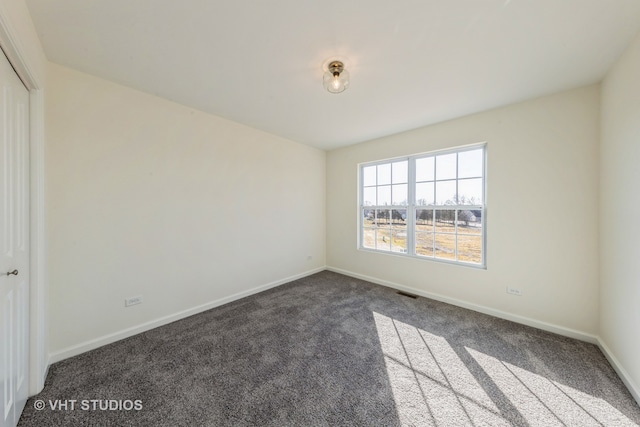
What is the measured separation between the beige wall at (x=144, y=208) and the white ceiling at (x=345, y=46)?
34 centimetres

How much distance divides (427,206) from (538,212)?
1.20m

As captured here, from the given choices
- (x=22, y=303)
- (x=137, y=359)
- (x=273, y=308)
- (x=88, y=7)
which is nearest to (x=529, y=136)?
(x=273, y=308)

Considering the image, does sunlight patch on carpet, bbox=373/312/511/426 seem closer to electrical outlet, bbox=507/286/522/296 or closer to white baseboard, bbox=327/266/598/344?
white baseboard, bbox=327/266/598/344

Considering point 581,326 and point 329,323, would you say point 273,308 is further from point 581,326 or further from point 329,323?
point 581,326

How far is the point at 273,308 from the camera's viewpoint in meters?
2.95

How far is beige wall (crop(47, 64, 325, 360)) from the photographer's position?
6.51ft

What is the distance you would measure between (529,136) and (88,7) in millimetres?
3920

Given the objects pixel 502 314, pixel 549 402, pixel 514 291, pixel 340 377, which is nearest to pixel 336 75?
pixel 340 377

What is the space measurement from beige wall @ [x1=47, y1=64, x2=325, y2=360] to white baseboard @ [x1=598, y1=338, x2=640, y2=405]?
3619 mm

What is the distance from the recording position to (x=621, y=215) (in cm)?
183

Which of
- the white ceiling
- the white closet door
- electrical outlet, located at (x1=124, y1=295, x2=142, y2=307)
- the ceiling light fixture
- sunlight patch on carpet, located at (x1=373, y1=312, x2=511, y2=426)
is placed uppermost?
the white ceiling

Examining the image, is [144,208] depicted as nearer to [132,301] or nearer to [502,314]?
[132,301]

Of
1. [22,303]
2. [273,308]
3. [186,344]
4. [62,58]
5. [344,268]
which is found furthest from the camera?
[344,268]

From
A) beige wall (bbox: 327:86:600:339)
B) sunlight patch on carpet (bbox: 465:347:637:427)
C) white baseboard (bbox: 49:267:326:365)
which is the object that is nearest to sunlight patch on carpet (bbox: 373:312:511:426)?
sunlight patch on carpet (bbox: 465:347:637:427)
